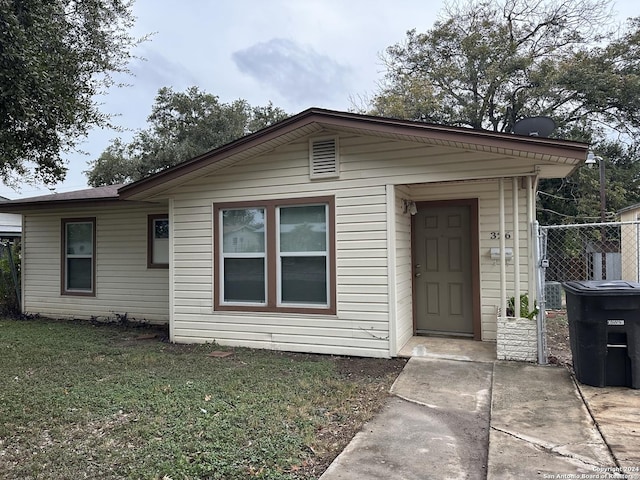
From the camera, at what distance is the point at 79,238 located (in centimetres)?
918

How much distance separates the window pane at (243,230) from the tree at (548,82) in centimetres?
1413

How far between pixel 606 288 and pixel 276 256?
3952 millimetres

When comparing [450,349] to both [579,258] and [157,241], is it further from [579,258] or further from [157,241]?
[579,258]

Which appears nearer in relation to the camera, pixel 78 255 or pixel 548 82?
pixel 78 255

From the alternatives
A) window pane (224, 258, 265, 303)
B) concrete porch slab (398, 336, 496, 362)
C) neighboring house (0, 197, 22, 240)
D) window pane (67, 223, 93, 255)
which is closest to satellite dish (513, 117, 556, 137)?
concrete porch slab (398, 336, 496, 362)

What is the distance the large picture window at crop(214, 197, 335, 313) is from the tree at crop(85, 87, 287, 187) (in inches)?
710

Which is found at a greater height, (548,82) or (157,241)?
(548,82)

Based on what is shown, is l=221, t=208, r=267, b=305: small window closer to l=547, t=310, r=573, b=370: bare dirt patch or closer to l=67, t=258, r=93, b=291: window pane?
l=547, t=310, r=573, b=370: bare dirt patch

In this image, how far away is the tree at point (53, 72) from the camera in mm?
4688

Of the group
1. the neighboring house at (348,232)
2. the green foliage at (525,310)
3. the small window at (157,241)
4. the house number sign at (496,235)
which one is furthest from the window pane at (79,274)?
the green foliage at (525,310)

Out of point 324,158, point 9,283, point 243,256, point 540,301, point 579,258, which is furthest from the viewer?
point 579,258

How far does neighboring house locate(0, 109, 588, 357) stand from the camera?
5.36 metres

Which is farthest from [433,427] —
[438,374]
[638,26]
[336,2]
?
[638,26]

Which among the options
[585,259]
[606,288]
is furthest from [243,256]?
[585,259]
